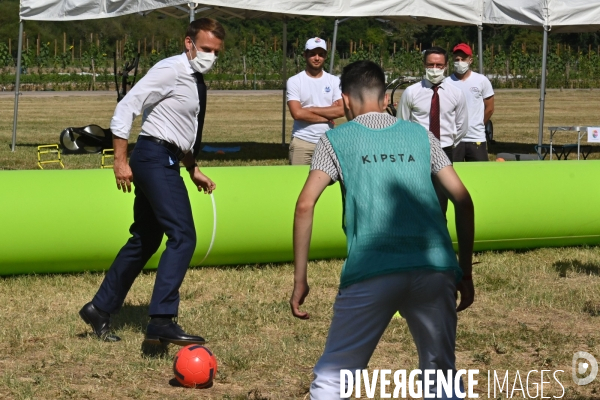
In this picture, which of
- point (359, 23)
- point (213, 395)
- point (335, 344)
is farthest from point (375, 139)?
point (359, 23)

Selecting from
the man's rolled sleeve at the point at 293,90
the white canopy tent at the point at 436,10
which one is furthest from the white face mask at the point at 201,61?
the white canopy tent at the point at 436,10

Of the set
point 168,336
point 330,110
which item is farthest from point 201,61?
point 330,110

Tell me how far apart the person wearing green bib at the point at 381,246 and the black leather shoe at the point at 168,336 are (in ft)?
5.87

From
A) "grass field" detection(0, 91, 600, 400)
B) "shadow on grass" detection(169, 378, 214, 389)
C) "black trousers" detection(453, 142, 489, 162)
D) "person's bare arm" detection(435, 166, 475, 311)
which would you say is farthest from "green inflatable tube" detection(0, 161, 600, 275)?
"person's bare arm" detection(435, 166, 475, 311)

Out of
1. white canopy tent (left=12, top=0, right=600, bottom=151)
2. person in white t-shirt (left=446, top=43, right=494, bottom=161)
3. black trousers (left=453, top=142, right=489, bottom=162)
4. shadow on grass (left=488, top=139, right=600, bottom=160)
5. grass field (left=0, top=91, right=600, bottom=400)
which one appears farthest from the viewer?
shadow on grass (left=488, top=139, right=600, bottom=160)

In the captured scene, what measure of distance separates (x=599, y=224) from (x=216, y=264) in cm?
366

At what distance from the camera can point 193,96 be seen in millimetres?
5285

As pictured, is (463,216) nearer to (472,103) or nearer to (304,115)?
(304,115)

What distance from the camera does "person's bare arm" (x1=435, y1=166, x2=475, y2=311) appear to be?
349 centimetres

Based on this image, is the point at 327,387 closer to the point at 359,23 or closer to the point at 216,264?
the point at 216,264

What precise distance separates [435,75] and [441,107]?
257 millimetres

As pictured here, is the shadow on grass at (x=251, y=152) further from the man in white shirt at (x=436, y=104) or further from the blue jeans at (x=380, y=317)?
the blue jeans at (x=380, y=317)

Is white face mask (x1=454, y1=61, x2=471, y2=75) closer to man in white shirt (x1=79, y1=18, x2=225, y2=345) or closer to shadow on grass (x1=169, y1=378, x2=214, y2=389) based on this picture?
man in white shirt (x1=79, y1=18, x2=225, y2=345)

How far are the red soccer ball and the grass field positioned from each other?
58 millimetres
